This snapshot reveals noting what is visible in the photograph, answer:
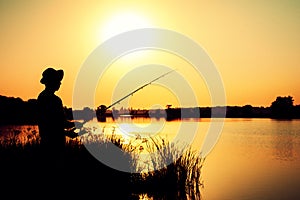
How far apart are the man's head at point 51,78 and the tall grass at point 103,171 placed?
5.76ft

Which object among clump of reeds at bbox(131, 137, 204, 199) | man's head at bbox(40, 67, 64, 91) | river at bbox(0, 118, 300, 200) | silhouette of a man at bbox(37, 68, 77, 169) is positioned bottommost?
river at bbox(0, 118, 300, 200)

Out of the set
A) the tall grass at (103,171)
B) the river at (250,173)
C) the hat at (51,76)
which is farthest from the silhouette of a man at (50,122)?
the river at (250,173)

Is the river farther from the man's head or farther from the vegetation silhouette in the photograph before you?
the vegetation silhouette

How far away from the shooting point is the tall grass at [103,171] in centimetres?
897

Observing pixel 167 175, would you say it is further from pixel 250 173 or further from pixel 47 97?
pixel 250 173

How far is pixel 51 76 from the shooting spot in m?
7.43

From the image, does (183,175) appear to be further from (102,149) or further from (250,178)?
(250,178)

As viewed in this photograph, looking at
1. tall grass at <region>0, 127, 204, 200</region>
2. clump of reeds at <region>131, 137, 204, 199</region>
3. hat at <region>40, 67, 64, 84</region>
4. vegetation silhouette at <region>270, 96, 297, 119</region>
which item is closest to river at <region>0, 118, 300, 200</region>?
tall grass at <region>0, 127, 204, 200</region>

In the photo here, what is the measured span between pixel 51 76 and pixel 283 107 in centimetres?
10871

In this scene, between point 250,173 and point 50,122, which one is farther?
point 250,173

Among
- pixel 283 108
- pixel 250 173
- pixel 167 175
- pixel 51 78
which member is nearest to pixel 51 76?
pixel 51 78

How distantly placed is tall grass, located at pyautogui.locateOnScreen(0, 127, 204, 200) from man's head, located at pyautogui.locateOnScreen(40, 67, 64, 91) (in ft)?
5.76

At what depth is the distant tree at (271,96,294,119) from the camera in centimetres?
10829

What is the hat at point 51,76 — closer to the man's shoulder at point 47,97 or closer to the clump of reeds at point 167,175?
the man's shoulder at point 47,97
